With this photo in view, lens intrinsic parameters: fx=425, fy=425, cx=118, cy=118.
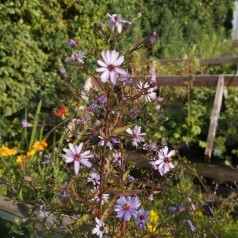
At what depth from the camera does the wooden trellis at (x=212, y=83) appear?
159 inches

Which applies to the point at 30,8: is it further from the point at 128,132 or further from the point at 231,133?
the point at 128,132

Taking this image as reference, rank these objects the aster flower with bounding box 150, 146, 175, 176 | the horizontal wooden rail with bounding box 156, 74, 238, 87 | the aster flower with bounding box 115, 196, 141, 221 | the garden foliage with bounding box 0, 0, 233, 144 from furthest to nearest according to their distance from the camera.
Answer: the garden foliage with bounding box 0, 0, 233, 144, the horizontal wooden rail with bounding box 156, 74, 238, 87, the aster flower with bounding box 150, 146, 175, 176, the aster flower with bounding box 115, 196, 141, 221

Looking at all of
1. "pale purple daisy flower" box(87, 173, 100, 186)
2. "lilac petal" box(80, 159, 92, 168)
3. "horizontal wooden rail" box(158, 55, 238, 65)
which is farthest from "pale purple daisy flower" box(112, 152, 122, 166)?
"horizontal wooden rail" box(158, 55, 238, 65)

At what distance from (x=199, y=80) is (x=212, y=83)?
0.65 feet

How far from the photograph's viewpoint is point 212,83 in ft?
14.5

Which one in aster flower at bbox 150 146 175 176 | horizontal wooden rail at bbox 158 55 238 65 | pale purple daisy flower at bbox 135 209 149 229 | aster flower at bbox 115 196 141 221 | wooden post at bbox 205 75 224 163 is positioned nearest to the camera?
aster flower at bbox 115 196 141 221

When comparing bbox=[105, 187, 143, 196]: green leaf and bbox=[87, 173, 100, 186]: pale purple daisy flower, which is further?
bbox=[87, 173, 100, 186]: pale purple daisy flower

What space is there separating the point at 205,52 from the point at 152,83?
9296 millimetres

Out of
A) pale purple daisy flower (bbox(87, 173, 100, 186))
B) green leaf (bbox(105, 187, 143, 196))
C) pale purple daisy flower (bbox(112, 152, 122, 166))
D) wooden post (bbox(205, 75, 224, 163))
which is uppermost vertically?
pale purple daisy flower (bbox(112, 152, 122, 166))

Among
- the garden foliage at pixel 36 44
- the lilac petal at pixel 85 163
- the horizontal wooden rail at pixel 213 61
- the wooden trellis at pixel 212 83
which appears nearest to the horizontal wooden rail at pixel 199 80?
the wooden trellis at pixel 212 83

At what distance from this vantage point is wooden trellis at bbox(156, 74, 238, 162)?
4035mm

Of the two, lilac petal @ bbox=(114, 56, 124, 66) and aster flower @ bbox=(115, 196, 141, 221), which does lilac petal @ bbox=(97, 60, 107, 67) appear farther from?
aster flower @ bbox=(115, 196, 141, 221)

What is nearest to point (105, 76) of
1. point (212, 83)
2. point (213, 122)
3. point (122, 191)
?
point (122, 191)

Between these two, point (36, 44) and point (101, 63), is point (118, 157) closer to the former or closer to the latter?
point (101, 63)
